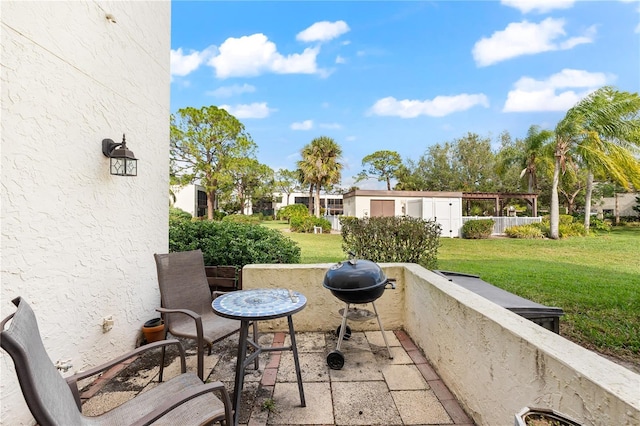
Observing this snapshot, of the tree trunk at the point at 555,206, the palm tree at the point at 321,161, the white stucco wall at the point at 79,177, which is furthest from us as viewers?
the palm tree at the point at 321,161

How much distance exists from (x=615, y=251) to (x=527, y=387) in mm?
13733

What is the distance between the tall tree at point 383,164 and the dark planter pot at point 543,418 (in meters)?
34.1

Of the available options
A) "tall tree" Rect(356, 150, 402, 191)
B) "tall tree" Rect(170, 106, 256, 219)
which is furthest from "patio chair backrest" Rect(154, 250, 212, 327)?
"tall tree" Rect(356, 150, 402, 191)

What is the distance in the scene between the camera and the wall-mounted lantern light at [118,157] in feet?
9.01

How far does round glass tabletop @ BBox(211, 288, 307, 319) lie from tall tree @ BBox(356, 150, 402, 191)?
33.1 metres

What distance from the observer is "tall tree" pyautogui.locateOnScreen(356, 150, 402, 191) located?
34.9 meters

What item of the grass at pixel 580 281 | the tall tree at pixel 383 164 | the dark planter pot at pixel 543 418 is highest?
the tall tree at pixel 383 164

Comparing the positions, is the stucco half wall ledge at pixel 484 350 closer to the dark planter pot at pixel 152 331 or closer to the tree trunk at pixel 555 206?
the dark planter pot at pixel 152 331

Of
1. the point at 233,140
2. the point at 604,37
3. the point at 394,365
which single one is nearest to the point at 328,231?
the point at 233,140

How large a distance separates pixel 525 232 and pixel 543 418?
57.7ft

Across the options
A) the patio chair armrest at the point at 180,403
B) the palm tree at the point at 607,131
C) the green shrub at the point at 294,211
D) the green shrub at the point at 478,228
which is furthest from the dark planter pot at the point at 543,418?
the green shrub at the point at 294,211

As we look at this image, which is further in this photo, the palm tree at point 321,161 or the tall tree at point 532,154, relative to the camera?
the palm tree at point 321,161

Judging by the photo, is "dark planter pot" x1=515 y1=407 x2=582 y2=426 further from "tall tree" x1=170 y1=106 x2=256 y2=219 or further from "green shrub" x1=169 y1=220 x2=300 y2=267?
"tall tree" x1=170 y1=106 x2=256 y2=219

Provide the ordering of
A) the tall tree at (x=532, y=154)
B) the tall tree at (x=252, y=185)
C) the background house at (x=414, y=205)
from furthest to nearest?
the tall tree at (x=252, y=185)
the background house at (x=414, y=205)
the tall tree at (x=532, y=154)
